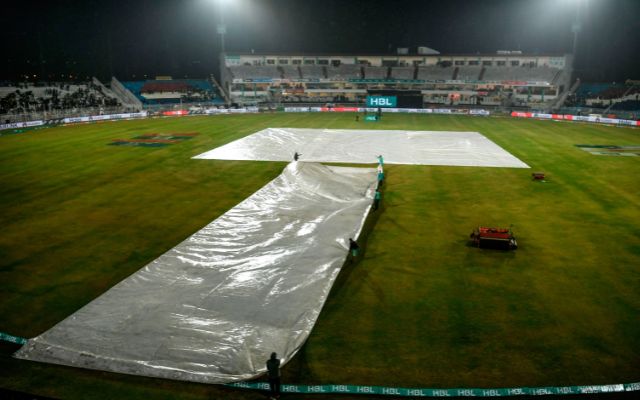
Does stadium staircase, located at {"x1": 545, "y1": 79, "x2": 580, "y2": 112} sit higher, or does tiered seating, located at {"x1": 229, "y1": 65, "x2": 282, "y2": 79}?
tiered seating, located at {"x1": 229, "y1": 65, "x2": 282, "y2": 79}

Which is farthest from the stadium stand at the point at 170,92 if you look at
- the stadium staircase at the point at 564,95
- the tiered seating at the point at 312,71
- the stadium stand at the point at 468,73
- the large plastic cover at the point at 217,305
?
the large plastic cover at the point at 217,305

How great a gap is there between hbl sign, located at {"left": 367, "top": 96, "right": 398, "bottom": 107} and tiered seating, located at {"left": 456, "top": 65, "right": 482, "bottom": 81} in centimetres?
2428

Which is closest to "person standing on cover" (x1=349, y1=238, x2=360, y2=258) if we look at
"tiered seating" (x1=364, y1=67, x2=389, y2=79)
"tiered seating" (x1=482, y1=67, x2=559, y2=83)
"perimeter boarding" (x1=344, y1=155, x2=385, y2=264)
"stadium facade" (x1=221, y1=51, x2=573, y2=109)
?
"perimeter boarding" (x1=344, y1=155, x2=385, y2=264)

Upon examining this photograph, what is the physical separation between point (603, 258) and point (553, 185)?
9.42m

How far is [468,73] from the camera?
8238cm

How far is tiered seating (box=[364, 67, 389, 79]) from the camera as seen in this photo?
281 feet

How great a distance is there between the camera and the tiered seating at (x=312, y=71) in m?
85.6

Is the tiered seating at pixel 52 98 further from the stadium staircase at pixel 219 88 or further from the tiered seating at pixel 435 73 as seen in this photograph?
the tiered seating at pixel 435 73

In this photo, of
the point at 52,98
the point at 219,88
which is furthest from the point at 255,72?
the point at 52,98

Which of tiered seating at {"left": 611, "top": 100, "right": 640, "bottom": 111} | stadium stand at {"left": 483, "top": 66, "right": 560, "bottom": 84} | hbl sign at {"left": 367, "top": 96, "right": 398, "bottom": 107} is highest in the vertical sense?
stadium stand at {"left": 483, "top": 66, "right": 560, "bottom": 84}

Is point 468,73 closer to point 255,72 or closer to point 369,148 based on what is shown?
point 255,72

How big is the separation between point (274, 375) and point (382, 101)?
60.5 m

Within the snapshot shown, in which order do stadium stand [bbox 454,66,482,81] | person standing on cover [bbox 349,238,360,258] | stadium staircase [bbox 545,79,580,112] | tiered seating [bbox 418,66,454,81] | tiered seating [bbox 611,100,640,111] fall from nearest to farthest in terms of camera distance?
1. person standing on cover [bbox 349,238,360,258]
2. tiered seating [bbox 611,100,640,111]
3. stadium staircase [bbox 545,79,580,112]
4. stadium stand [bbox 454,66,482,81]
5. tiered seating [bbox 418,66,454,81]

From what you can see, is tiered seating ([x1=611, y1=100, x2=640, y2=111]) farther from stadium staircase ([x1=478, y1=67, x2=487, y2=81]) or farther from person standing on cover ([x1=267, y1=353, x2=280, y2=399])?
person standing on cover ([x1=267, y1=353, x2=280, y2=399])
